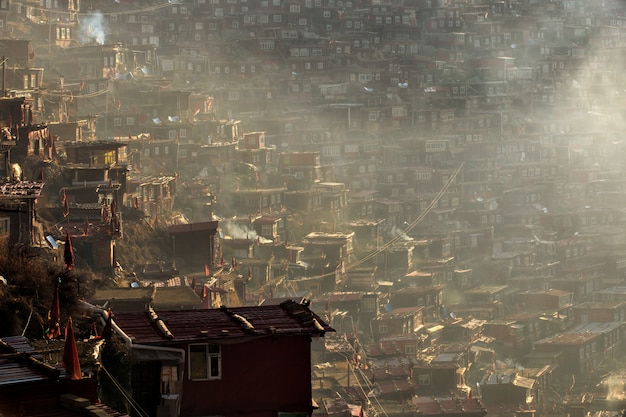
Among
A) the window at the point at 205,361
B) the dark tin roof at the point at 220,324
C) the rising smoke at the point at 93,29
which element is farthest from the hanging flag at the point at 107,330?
the rising smoke at the point at 93,29

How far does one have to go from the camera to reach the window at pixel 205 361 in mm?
13555

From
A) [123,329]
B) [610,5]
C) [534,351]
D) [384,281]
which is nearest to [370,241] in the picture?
[384,281]

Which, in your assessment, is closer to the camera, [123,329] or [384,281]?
[123,329]

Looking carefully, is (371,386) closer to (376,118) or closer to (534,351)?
(534,351)

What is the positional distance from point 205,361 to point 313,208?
49450 millimetres

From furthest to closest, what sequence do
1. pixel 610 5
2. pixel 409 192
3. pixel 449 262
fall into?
pixel 610 5, pixel 409 192, pixel 449 262

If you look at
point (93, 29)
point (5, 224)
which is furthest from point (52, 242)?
point (93, 29)

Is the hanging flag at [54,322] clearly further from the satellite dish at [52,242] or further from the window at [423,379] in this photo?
the window at [423,379]

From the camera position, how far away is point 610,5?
115 meters

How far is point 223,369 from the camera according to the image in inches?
537

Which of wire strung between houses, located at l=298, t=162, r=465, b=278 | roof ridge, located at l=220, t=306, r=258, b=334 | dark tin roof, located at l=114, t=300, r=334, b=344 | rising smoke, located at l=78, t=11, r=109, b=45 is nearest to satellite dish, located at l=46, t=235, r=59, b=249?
dark tin roof, located at l=114, t=300, r=334, b=344

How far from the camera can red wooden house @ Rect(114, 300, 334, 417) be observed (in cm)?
1344

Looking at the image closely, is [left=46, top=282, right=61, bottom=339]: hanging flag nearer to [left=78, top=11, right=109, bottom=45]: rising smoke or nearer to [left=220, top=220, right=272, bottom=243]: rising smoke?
[left=220, top=220, right=272, bottom=243]: rising smoke

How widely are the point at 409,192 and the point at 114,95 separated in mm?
20606
